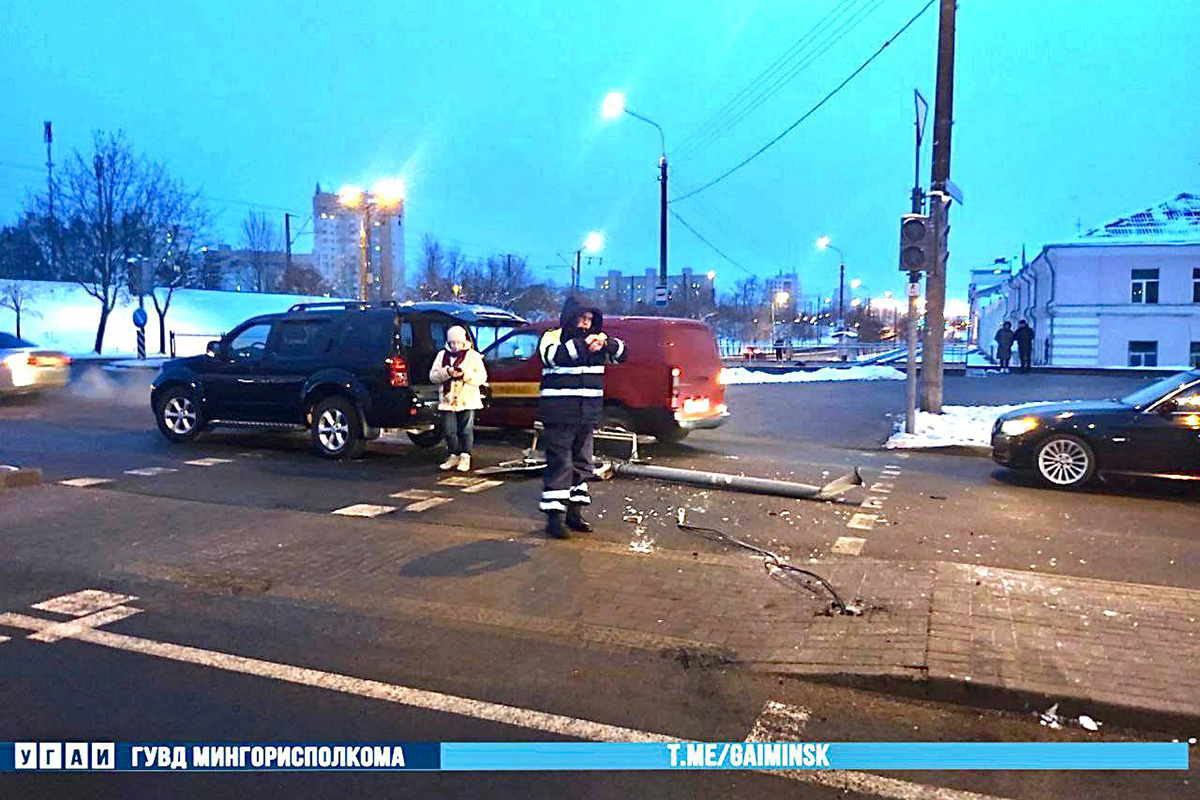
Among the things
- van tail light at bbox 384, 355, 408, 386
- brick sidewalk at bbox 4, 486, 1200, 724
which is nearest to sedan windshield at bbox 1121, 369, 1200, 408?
brick sidewalk at bbox 4, 486, 1200, 724

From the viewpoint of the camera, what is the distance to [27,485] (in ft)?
28.7

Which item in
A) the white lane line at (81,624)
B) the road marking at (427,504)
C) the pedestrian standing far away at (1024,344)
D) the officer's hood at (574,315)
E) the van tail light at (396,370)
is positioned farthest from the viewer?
the pedestrian standing far away at (1024,344)

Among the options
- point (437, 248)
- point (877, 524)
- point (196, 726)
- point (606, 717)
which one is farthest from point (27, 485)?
point (437, 248)

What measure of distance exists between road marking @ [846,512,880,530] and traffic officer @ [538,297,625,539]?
2.34m

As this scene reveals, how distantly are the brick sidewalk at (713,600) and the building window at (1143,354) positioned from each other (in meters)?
37.2

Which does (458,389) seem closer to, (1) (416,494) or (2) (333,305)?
(1) (416,494)

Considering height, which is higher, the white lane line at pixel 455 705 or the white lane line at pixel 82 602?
the white lane line at pixel 82 602

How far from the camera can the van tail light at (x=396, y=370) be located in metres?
10.7

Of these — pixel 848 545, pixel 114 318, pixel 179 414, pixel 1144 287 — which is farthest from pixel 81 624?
pixel 114 318

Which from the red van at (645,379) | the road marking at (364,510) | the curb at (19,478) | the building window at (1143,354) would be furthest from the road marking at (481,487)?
the building window at (1143,354)

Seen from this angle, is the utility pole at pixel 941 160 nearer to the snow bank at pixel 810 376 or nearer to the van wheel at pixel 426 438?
the van wheel at pixel 426 438

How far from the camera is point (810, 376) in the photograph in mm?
26562

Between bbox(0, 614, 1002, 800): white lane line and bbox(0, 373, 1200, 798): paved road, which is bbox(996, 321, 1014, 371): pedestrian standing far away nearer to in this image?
bbox(0, 373, 1200, 798): paved road

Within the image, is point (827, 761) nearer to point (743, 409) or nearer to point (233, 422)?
point (233, 422)
